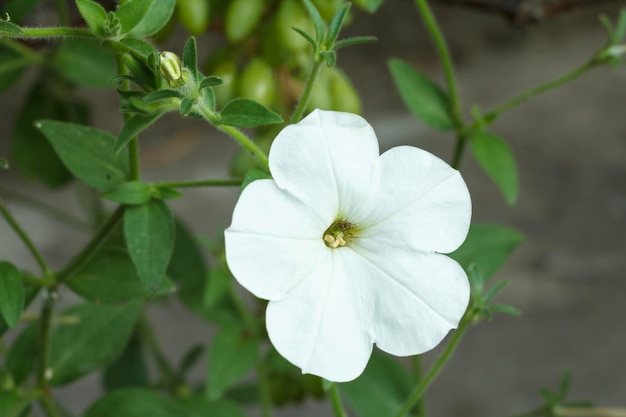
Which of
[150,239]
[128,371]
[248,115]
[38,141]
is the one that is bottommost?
[128,371]

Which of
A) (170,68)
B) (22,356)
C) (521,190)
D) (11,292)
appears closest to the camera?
(170,68)

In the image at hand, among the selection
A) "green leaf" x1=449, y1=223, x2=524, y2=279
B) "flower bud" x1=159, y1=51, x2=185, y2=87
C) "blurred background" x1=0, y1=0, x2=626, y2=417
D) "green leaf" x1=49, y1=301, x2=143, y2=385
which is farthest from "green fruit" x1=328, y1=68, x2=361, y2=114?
"blurred background" x1=0, y1=0, x2=626, y2=417

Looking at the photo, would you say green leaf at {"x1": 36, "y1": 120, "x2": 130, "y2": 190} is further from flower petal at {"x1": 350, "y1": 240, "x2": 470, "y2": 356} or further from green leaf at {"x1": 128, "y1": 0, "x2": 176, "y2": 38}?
flower petal at {"x1": 350, "y1": 240, "x2": 470, "y2": 356}


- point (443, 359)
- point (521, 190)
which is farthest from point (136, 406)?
point (521, 190)

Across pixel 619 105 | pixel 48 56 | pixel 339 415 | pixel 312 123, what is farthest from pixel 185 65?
pixel 619 105

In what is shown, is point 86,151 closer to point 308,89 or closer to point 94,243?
point 94,243

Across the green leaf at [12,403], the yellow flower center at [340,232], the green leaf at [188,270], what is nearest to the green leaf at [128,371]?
the green leaf at [188,270]
